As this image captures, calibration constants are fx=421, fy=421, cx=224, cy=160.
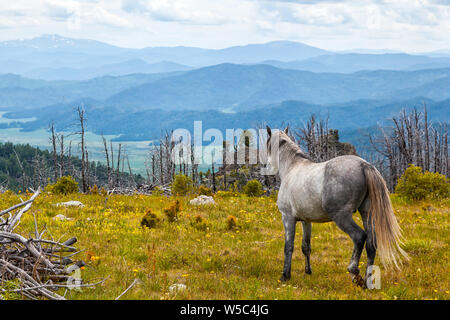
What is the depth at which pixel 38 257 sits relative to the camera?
7980 mm

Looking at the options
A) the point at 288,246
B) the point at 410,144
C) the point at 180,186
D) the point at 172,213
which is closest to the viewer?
the point at 288,246

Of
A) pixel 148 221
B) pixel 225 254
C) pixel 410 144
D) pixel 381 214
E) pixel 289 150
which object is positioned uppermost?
pixel 289 150

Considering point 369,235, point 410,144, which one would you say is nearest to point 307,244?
point 369,235

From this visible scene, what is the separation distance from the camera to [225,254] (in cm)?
1100

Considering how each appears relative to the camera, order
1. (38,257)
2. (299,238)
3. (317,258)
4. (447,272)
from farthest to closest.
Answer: (299,238)
(317,258)
(447,272)
(38,257)

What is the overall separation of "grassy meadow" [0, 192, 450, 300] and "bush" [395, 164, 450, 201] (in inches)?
38.8

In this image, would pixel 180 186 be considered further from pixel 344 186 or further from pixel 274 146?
pixel 344 186

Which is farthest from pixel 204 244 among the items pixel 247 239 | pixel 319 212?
pixel 319 212

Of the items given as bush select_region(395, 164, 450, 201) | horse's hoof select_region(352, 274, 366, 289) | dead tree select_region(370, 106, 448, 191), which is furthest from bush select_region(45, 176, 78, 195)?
dead tree select_region(370, 106, 448, 191)

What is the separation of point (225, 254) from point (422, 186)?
10724mm

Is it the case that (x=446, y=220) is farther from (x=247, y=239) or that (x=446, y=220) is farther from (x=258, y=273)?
(x=258, y=273)

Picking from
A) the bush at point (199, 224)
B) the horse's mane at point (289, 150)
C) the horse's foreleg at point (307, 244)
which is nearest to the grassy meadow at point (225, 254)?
the bush at point (199, 224)

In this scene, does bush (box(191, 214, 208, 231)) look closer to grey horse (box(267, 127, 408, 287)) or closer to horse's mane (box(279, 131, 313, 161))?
horse's mane (box(279, 131, 313, 161))
